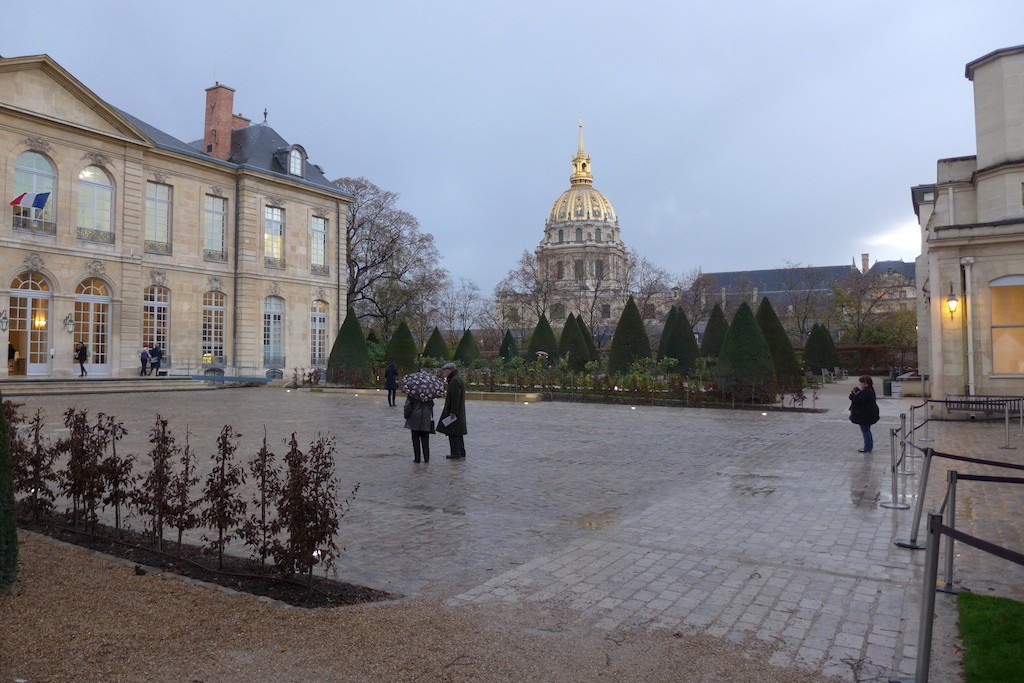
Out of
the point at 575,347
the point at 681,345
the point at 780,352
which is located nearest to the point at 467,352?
the point at 575,347

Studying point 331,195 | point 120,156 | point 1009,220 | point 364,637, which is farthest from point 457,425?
point 331,195

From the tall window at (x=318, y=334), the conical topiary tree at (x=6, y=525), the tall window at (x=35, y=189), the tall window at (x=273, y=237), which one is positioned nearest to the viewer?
the conical topiary tree at (x=6, y=525)

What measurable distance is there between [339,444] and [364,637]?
8.51 metres

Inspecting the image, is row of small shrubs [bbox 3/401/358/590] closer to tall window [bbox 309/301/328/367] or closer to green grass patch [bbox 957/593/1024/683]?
green grass patch [bbox 957/593/1024/683]

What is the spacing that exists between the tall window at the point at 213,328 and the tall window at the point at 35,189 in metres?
7.40

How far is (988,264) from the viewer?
15.9 m

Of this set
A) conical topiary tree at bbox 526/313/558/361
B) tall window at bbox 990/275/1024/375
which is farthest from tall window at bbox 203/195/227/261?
tall window at bbox 990/275/1024/375

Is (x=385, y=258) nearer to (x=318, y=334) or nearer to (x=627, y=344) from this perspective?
(x=318, y=334)

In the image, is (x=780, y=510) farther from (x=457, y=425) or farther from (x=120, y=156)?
(x=120, y=156)

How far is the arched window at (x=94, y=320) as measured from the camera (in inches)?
1115

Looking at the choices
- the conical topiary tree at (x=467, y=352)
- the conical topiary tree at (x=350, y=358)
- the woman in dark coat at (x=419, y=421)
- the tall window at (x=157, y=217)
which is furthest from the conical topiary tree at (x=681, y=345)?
the tall window at (x=157, y=217)

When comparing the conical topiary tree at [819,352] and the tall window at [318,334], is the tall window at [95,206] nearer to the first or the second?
the tall window at [318,334]

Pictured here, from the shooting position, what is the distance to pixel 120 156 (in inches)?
1160

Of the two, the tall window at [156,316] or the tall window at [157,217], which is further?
the tall window at [157,217]
